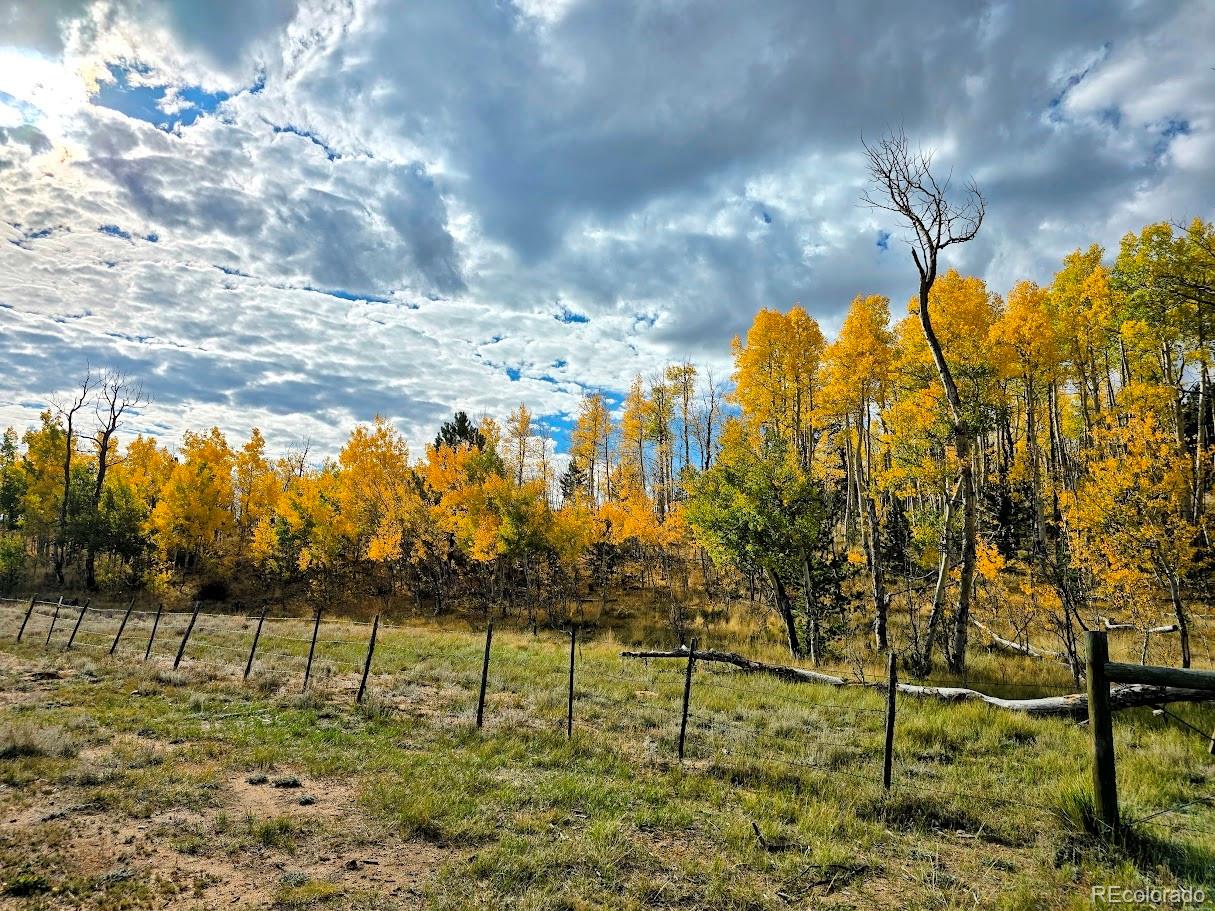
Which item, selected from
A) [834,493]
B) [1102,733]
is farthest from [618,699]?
[834,493]

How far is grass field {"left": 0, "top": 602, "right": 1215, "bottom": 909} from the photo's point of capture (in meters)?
4.86

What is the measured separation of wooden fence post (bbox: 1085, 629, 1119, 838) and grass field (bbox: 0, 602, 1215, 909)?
0.29 m

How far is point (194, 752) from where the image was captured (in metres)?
8.46

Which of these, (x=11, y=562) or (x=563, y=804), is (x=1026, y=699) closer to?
(x=563, y=804)

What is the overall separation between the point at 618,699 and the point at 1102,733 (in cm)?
940

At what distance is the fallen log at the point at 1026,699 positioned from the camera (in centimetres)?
802

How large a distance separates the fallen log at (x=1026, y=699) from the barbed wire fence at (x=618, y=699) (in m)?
0.49

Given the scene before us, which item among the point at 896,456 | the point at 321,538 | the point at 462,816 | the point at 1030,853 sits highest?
the point at 896,456

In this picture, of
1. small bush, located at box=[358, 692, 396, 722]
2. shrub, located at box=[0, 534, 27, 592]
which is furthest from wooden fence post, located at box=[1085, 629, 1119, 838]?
shrub, located at box=[0, 534, 27, 592]

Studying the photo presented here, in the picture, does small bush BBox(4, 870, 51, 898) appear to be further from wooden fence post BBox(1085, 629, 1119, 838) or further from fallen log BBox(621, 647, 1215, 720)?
wooden fence post BBox(1085, 629, 1119, 838)

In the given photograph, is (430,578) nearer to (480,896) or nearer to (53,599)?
(53,599)

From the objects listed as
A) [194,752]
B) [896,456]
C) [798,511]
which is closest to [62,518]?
[194,752]

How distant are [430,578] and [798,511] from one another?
3059 centimetres

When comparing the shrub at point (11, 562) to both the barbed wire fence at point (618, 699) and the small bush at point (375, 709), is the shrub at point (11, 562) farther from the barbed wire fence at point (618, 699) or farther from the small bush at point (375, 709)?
the small bush at point (375, 709)
